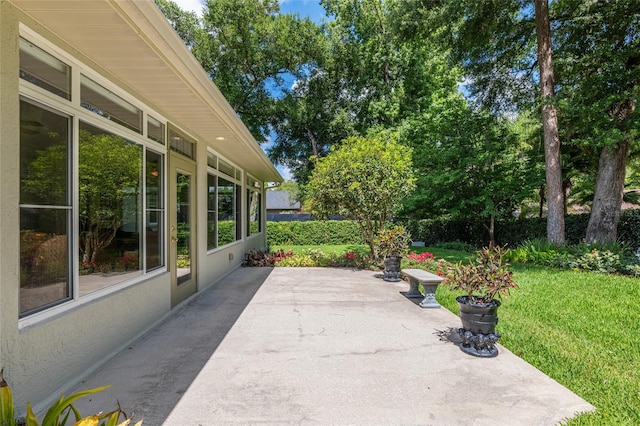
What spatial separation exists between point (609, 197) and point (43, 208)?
41.6ft

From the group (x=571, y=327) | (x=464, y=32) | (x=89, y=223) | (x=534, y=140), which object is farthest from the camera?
(x=534, y=140)

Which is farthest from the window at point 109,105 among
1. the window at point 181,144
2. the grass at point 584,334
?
the grass at point 584,334

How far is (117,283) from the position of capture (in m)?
3.52

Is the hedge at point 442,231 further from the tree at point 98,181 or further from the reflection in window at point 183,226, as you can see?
the tree at point 98,181

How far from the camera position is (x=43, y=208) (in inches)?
99.7

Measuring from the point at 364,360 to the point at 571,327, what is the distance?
10.1 ft

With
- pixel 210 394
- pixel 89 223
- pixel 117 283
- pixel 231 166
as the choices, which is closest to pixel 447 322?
pixel 210 394

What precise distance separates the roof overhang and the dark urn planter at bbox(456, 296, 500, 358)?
3795mm

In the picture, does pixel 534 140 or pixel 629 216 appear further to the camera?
pixel 534 140

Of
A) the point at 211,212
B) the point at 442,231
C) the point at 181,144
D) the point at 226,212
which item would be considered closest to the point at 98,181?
the point at 181,144

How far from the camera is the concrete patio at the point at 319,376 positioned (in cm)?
233

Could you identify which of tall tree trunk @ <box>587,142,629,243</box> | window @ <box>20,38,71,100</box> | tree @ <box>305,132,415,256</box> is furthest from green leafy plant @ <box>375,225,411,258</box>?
window @ <box>20,38,71,100</box>

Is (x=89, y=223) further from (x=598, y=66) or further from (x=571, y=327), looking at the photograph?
(x=598, y=66)

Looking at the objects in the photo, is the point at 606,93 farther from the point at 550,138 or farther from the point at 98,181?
the point at 98,181
